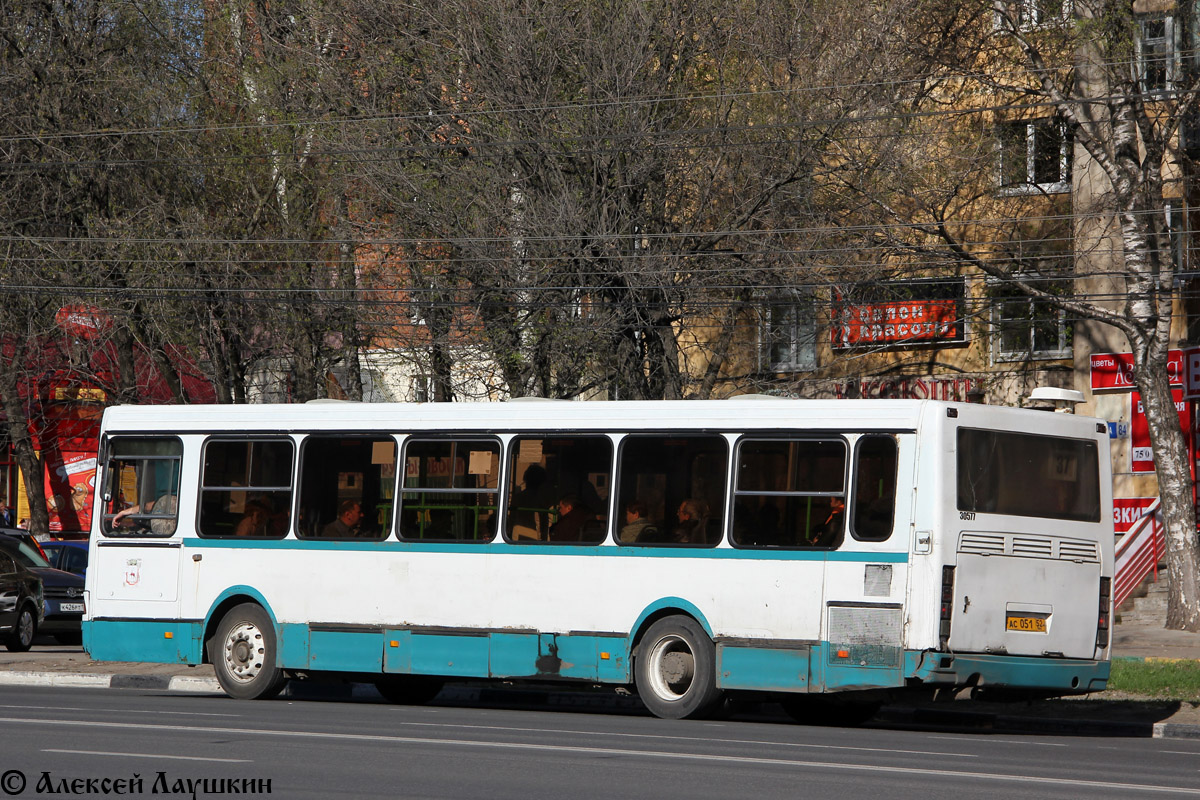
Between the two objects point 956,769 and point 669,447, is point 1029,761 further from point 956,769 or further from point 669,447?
point 669,447

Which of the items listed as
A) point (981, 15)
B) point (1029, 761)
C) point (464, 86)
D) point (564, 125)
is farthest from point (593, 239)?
point (1029, 761)

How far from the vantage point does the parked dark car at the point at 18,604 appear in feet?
79.1

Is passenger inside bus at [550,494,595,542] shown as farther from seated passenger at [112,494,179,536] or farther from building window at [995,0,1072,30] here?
building window at [995,0,1072,30]

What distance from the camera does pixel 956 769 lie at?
1066 centimetres

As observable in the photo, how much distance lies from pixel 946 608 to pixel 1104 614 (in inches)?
77.8

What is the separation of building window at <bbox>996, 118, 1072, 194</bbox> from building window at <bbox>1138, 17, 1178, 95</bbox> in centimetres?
146

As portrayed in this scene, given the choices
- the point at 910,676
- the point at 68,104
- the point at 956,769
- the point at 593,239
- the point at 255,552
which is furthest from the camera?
the point at 68,104

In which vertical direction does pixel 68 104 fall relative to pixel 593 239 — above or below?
above

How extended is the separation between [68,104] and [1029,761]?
23.0m

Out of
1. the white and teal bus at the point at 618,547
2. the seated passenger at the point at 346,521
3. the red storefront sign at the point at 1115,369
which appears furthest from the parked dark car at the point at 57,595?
the red storefront sign at the point at 1115,369

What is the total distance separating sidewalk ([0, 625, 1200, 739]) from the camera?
1498 centimetres

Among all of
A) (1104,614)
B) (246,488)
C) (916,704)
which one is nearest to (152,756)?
(246,488)

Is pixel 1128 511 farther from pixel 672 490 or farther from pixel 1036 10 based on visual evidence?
pixel 672 490

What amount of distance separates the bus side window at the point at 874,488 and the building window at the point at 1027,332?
652 inches
